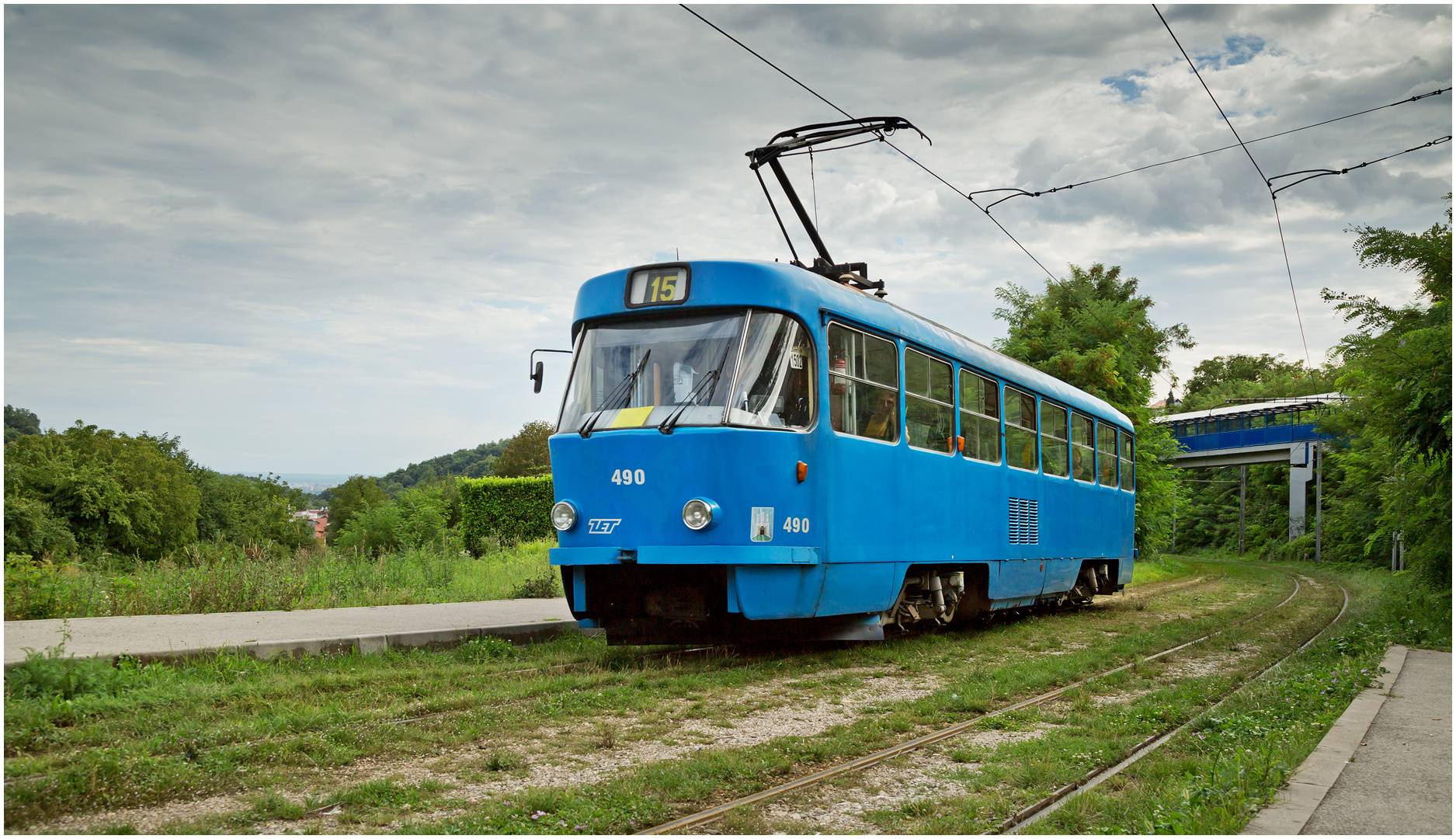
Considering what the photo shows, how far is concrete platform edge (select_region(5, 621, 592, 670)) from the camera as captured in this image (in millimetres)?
7594

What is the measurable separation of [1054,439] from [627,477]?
8.00 metres

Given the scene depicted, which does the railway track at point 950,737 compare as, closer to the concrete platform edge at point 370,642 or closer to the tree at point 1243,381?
the concrete platform edge at point 370,642

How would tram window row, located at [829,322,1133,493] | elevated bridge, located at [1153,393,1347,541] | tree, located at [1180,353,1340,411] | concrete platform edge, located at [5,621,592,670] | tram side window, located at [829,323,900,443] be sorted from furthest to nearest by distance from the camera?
tree, located at [1180,353,1340,411]
elevated bridge, located at [1153,393,1347,541]
tram window row, located at [829,322,1133,493]
tram side window, located at [829,323,900,443]
concrete platform edge, located at [5,621,592,670]

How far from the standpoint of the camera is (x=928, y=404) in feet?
34.9

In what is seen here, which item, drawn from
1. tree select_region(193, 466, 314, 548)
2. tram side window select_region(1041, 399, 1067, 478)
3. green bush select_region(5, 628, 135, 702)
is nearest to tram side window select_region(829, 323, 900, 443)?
tram side window select_region(1041, 399, 1067, 478)

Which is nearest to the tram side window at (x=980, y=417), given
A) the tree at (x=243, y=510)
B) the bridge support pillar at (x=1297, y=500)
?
the bridge support pillar at (x=1297, y=500)

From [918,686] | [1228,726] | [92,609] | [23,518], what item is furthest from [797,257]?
[23,518]

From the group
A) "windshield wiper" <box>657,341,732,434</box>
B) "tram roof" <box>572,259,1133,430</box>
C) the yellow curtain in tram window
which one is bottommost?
the yellow curtain in tram window

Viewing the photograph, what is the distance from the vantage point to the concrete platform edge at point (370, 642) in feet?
24.9

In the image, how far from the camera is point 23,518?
129ft

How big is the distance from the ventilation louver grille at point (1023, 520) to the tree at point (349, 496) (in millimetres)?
70084

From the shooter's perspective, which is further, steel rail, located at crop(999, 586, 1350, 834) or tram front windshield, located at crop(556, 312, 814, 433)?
tram front windshield, located at crop(556, 312, 814, 433)

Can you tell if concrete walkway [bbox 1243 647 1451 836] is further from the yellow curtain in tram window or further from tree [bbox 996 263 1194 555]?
tree [bbox 996 263 1194 555]

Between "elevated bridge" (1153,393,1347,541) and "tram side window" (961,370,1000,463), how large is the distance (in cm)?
3733
